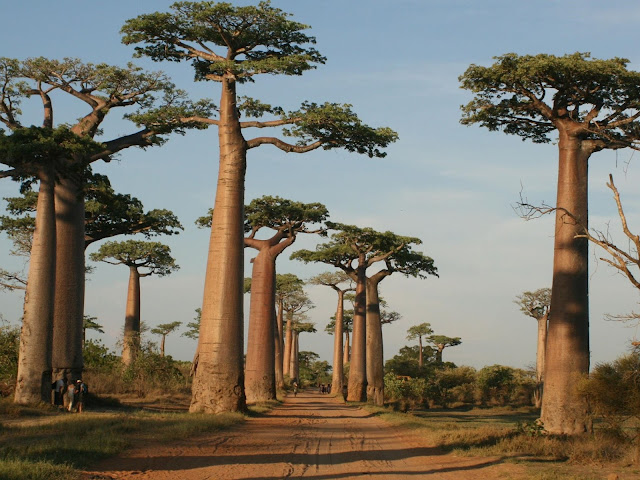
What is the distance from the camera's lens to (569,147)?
1372 centimetres

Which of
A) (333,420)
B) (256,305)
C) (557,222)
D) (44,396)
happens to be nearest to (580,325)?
(557,222)

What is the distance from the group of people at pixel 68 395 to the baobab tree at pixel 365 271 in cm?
1362

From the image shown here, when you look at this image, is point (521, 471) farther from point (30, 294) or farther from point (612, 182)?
point (30, 294)

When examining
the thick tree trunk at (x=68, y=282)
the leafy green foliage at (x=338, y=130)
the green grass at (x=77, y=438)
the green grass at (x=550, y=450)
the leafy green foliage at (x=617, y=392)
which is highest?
the leafy green foliage at (x=338, y=130)

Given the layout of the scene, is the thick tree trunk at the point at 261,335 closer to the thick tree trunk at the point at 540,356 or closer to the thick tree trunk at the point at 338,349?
the thick tree trunk at the point at 338,349

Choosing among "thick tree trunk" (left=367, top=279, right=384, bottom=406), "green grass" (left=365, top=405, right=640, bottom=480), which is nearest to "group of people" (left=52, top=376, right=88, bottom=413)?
"green grass" (left=365, top=405, right=640, bottom=480)

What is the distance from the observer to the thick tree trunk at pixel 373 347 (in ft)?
91.0

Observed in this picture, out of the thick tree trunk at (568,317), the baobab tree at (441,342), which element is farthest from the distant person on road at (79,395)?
the baobab tree at (441,342)

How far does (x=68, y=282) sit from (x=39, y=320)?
1.56 metres

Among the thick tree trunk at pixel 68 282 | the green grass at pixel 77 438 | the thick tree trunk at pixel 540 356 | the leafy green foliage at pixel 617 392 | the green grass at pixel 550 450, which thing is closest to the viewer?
the green grass at pixel 77 438

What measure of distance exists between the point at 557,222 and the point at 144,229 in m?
14.2

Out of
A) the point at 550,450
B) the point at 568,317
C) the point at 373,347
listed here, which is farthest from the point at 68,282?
the point at 373,347

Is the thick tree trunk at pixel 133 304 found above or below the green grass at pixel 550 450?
above

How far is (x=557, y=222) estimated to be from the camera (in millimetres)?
13531
